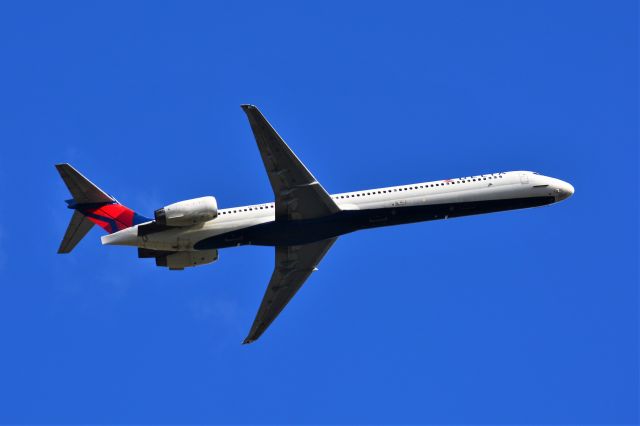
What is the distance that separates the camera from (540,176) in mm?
69625

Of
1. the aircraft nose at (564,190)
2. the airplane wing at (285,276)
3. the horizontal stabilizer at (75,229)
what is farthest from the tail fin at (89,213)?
the aircraft nose at (564,190)

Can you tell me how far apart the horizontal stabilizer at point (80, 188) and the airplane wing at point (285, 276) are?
1201cm

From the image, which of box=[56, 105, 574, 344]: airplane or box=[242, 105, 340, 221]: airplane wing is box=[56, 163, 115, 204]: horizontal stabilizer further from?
box=[242, 105, 340, 221]: airplane wing

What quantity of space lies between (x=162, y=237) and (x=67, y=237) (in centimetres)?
601

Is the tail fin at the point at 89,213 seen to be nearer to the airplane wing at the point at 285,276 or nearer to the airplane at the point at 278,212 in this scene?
the airplane at the point at 278,212

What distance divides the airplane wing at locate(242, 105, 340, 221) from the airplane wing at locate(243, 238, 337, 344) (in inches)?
180

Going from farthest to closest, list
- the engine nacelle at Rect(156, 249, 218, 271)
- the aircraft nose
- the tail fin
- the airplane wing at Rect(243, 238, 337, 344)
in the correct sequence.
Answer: the aircraft nose < the airplane wing at Rect(243, 238, 337, 344) < the engine nacelle at Rect(156, 249, 218, 271) < the tail fin

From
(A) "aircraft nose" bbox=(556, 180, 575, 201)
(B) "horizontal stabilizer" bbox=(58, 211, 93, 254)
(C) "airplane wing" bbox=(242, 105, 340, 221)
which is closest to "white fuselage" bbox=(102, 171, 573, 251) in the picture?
(A) "aircraft nose" bbox=(556, 180, 575, 201)

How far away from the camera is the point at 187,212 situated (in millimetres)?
62062

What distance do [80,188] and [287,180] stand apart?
12.7 meters

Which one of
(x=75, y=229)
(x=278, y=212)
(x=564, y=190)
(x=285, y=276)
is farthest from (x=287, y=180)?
(x=564, y=190)

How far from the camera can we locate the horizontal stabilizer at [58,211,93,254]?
6412 centimetres

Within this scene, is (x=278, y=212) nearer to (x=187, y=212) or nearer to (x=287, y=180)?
Answer: (x=287, y=180)

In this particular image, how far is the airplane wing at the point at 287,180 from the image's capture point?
60531 millimetres
